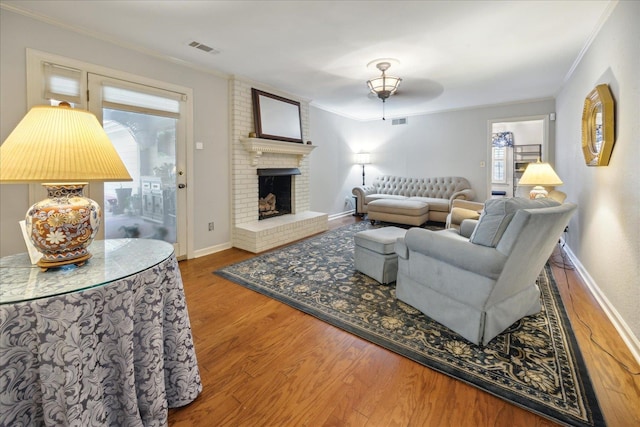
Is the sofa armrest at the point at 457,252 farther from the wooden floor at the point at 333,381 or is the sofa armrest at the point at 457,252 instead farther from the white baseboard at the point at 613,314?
the white baseboard at the point at 613,314

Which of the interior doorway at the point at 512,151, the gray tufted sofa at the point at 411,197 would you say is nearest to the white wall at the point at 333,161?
the gray tufted sofa at the point at 411,197

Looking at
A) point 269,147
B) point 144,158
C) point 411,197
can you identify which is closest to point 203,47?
point 144,158

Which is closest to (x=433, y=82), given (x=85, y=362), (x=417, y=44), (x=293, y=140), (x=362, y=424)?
(x=417, y=44)

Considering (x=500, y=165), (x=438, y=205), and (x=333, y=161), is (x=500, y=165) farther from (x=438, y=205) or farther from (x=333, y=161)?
(x=333, y=161)

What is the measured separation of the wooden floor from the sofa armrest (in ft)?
2.18

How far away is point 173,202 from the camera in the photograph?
Result: 356 cm

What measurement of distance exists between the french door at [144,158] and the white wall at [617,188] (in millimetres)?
4167

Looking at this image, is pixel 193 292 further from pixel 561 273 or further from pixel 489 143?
pixel 489 143

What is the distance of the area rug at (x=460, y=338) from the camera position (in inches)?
56.8

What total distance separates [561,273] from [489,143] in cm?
357

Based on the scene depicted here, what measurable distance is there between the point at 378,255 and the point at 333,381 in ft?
4.71

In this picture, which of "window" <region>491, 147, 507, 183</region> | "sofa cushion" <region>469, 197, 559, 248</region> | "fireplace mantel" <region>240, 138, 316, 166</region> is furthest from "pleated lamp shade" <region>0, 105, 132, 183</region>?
"window" <region>491, 147, 507, 183</region>

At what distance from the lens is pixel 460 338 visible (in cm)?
191

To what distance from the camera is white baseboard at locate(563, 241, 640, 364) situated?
5.77ft
